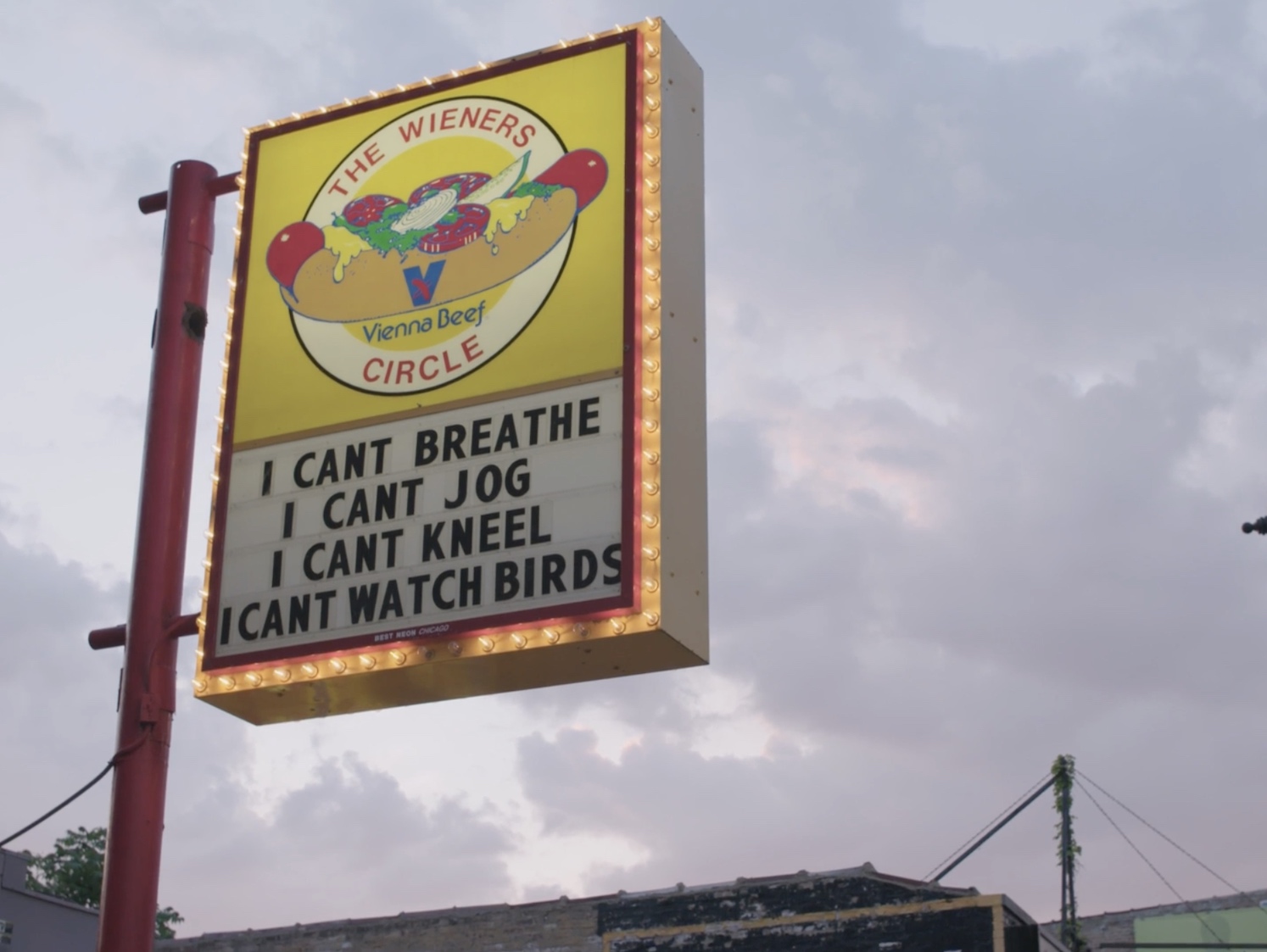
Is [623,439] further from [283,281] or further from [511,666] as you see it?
[283,281]

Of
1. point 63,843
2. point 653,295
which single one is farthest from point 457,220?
point 63,843

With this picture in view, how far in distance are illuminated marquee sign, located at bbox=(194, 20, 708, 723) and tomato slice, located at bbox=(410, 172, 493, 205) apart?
0.05 ft

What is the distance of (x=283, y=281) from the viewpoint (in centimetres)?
1149

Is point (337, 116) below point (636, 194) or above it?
above

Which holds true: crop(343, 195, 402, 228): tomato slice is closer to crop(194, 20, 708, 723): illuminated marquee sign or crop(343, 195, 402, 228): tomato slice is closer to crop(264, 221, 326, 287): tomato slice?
crop(194, 20, 708, 723): illuminated marquee sign

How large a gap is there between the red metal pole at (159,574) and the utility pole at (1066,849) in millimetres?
26417

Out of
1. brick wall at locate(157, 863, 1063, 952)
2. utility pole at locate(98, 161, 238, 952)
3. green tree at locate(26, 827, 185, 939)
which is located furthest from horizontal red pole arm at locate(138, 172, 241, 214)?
green tree at locate(26, 827, 185, 939)

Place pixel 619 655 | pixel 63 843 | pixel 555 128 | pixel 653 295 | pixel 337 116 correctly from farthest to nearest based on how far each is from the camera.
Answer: pixel 63 843 < pixel 337 116 < pixel 555 128 < pixel 653 295 < pixel 619 655

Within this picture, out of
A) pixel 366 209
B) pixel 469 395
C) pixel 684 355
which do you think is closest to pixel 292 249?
pixel 366 209

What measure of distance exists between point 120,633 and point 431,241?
9.42ft

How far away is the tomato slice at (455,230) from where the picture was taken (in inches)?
436

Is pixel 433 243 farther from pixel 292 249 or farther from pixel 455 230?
pixel 292 249

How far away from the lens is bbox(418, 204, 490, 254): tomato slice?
11.1 meters

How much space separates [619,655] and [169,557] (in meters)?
2.87
